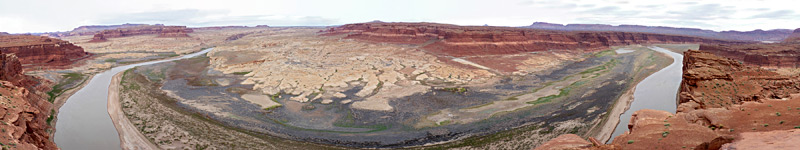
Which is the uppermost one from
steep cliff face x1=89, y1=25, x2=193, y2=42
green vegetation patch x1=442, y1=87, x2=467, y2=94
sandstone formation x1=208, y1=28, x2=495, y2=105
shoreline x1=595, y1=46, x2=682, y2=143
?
steep cliff face x1=89, y1=25, x2=193, y2=42

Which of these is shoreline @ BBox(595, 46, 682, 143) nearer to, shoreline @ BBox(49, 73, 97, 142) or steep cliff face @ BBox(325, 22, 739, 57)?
steep cliff face @ BBox(325, 22, 739, 57)

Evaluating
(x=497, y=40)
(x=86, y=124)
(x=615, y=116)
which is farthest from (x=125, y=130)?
(x=497, y=40)

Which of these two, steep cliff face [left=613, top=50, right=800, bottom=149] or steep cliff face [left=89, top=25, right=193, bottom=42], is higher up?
steep cliff face [left=89, top=25, right=193, bottom=42]

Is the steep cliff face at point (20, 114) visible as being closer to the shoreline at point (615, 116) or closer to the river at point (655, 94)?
the shoreline at point (615, 116)

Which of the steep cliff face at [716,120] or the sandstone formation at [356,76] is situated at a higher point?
the steep cliff face at [716,120]

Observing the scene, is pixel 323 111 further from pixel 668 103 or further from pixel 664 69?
pixel 664 69

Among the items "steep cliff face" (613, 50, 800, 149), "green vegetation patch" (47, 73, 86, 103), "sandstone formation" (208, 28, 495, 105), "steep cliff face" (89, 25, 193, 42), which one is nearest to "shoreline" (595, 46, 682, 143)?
"steep cliff face" (613, 50, 800, 149)

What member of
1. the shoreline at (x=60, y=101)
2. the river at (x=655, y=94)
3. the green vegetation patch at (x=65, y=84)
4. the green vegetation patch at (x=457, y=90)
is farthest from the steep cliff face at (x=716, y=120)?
the green vegetation patch at (x=65, y=84)
